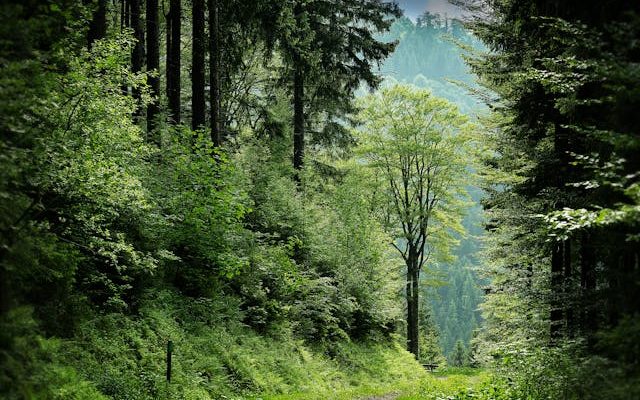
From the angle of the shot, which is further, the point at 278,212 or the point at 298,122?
the point at 298,122

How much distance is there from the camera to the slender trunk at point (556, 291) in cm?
1150

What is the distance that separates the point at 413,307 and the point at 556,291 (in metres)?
20.1

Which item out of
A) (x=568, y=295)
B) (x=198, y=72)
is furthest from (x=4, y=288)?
(x=198, y=72)

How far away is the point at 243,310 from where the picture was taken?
15.2m

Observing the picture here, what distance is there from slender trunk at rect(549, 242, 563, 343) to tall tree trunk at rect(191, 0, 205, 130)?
1031cm

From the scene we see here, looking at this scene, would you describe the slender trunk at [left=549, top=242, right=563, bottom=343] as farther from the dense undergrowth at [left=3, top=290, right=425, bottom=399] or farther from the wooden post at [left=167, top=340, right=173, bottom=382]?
the wooden post at [left=167, top=340, right=173, bottom=382]

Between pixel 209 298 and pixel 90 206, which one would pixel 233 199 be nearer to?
pixel 209 298

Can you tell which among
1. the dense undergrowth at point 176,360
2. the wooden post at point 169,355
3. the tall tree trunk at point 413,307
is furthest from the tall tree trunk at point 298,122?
the wooden post at point 169,355

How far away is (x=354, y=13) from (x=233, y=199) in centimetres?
1454

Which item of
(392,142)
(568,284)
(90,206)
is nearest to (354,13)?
(392,142)

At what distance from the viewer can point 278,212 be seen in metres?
18.9

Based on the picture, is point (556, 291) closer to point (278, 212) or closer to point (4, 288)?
point (278, 212)

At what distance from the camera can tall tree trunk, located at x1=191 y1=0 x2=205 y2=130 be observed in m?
16.9

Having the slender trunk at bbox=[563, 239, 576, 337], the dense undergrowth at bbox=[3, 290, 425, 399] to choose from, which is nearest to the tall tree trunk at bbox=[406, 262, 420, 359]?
the dense undergrowth at bbox=[3, 290, 425, 399]
